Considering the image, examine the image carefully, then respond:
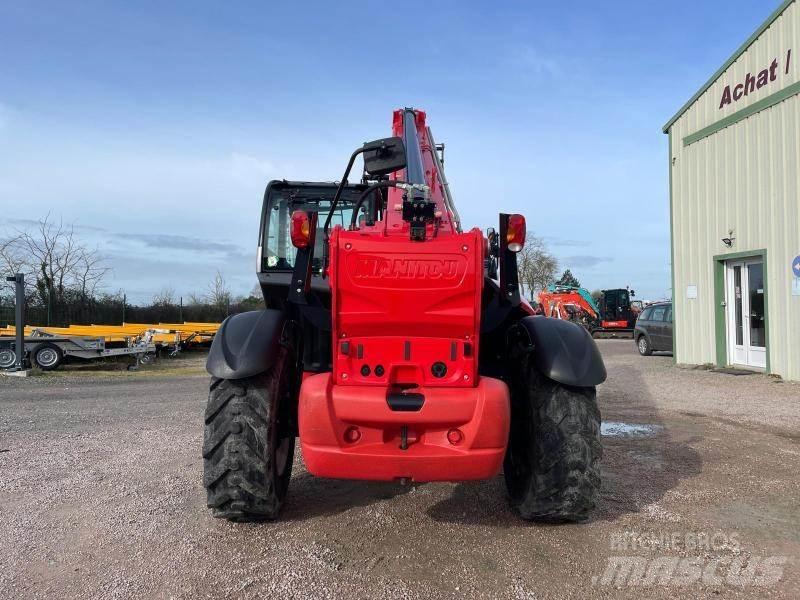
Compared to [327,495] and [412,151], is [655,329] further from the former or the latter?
[327,495]

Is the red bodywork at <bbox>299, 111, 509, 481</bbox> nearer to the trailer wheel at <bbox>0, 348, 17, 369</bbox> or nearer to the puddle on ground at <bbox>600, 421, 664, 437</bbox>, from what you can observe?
the puddle on ground at <bbox>600, 421, 664, 437</bbox>

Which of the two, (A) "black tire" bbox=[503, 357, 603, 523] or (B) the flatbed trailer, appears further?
(B) the flatbed trailer

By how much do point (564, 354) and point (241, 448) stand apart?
6.31 feet

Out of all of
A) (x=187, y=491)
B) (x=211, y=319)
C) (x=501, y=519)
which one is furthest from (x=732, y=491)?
(x=211, y=319)

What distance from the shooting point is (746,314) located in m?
12.4

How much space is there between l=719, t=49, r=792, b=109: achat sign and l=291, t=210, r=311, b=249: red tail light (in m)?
11.2

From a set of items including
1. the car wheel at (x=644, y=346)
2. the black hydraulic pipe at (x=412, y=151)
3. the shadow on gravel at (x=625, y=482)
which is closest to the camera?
the shadow on gravel at (x=625, y=482)

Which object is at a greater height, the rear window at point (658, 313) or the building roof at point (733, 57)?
the building roof at point (733, 57)

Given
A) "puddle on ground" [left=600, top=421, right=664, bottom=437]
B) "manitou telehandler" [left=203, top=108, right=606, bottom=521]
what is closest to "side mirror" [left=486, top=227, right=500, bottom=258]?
"manitou telehandler" [left=203, top=108, right=606, bottom=521]

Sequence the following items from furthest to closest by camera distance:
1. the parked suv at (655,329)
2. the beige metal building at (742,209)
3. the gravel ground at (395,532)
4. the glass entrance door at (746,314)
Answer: the parked suv at (655,329), the glass entrance door at (746,314), the beige metal building at (742,209), the gravel ground at (395,532)

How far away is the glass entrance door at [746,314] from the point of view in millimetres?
11922

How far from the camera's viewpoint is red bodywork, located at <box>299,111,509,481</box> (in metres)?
3.18

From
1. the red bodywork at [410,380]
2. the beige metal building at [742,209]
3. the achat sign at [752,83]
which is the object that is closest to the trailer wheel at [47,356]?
the red bodywork at [410,380]

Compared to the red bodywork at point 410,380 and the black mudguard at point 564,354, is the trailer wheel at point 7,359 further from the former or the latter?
the black mudguard at point 564,354
